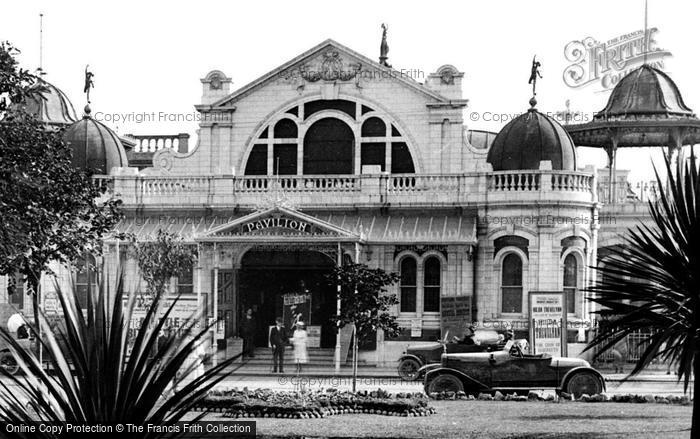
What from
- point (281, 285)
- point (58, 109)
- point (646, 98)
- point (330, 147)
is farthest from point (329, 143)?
point (58, 109)

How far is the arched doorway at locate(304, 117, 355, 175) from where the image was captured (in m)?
42.7

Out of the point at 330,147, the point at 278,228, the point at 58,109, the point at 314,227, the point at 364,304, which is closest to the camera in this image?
the point at 364,304

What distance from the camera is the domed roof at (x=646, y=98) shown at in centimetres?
4644

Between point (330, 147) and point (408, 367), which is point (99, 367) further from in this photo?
point (330, 147)

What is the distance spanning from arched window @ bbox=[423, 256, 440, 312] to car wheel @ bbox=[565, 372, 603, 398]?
13922 millimetres

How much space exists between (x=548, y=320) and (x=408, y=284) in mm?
6681

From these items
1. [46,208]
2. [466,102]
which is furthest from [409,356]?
[46,208]

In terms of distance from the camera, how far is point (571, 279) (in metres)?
39.8

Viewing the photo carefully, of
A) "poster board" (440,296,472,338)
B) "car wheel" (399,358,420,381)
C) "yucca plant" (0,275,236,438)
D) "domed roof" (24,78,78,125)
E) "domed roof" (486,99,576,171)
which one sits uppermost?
"domed roof" (24,78,78,125)

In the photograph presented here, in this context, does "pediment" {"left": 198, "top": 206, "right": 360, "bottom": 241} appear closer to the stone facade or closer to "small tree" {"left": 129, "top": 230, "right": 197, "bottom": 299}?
the stone facade

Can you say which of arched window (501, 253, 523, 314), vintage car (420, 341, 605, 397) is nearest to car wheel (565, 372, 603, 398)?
vintage car (420, 341, 605, 397)

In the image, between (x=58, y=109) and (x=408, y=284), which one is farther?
(x=58, y=109)

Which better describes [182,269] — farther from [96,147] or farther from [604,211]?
[604,211]

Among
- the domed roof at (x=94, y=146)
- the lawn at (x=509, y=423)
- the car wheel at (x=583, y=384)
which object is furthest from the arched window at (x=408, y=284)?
the lawn at (x=509, y=423)
